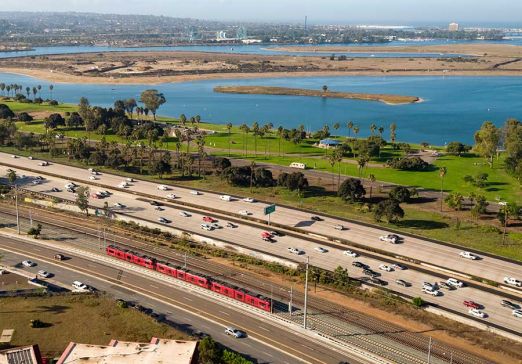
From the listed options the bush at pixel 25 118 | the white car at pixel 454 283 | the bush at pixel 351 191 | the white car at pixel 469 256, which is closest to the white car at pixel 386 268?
the white car at pixel 454 283

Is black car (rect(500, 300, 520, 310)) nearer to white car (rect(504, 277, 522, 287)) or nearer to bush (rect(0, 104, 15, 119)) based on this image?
white car (rect(504, 277, 522, 287))

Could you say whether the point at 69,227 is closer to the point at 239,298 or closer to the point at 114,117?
the point at 239,298

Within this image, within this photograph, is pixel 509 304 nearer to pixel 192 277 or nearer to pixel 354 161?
pixel 192 277

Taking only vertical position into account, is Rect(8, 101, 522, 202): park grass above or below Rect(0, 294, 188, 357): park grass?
above

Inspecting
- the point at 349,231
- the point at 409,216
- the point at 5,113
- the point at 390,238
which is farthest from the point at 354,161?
the point at 5,113

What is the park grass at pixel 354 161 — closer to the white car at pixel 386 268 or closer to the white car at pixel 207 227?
the white car at pixel 386 268

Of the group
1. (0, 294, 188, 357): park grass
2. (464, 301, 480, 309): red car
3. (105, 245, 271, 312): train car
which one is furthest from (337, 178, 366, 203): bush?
(0, 294, 188, 357): park grass
